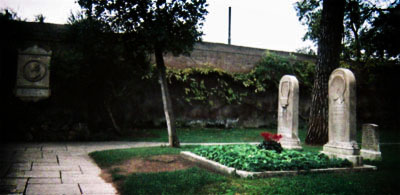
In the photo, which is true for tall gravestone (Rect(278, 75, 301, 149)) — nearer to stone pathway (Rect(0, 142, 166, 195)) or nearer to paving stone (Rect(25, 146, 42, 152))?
stone pathway (Rect(0, 142, 166, 195))

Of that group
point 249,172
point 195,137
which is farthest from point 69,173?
point 195,137

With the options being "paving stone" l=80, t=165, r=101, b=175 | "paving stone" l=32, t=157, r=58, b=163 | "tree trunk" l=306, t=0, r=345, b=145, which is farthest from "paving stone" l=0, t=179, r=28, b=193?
"tree trunk" l=306, t=0, r=345, b=145

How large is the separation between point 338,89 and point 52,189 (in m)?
6.04

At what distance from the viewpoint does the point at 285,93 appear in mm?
9562

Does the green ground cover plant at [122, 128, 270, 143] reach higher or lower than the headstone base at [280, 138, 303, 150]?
lower

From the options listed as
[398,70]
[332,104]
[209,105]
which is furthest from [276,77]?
[332,104]

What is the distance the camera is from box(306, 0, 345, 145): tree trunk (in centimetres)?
1052

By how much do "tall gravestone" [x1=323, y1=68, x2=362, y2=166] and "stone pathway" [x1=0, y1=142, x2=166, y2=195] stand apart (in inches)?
187

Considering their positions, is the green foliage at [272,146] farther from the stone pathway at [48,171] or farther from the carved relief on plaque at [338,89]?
the stone pathway at [48,171]

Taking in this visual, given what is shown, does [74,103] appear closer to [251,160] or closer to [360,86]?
[251,160]

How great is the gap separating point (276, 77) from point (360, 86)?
5495 mm

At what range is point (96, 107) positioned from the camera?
12.7 m

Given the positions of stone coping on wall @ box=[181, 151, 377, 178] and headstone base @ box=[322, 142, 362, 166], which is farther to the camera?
headstone base @ box=[322, 142, 362, 166]

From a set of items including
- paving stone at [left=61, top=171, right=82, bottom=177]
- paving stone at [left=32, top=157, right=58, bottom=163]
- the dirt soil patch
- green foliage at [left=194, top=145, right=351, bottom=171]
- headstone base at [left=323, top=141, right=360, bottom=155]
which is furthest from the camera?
paving stone at [left=32, top=157, right=58, bottom=163]
